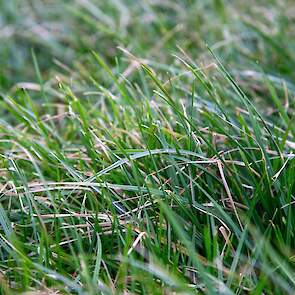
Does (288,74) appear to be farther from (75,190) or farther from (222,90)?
(75,190)

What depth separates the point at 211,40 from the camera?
2.41 metres

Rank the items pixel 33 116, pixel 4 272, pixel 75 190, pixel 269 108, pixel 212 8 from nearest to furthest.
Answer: pixel 4 272 < pixel 75 190 < pixel 33 116 < pixel 269 108 < pixel 212 8

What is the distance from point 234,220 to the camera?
1.43 meters

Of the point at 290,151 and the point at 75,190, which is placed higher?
the point at 290,151

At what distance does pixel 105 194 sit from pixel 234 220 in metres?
0.28

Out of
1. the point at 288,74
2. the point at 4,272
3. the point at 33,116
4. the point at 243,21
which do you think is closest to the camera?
the point at 4,272

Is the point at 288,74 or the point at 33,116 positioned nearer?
the point at 33,116

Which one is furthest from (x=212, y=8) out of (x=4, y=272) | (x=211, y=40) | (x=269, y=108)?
(x=4, y=272)

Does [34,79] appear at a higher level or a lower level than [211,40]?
lower

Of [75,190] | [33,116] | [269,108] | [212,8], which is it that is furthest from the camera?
[212,8]

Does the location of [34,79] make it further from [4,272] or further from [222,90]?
[4,272]

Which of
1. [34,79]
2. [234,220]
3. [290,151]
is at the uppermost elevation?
[290,151]

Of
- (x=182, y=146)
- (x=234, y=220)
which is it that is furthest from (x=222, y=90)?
(x=234, y=220)

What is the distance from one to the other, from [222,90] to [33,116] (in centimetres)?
52
